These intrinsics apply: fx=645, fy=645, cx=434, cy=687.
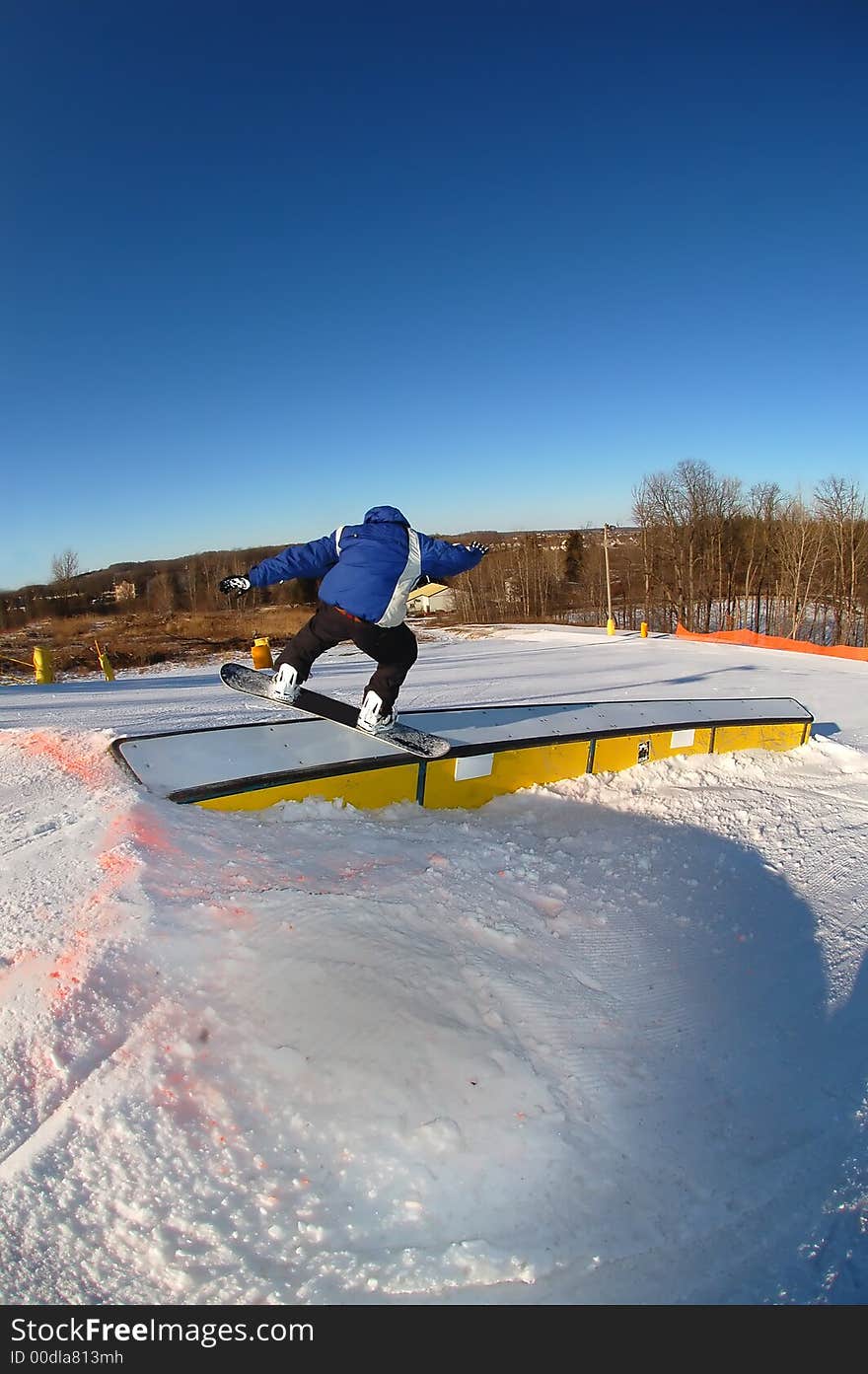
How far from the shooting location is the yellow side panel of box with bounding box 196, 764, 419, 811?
12.8ft

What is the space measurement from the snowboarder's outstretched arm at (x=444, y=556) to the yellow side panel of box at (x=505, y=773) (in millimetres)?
1384

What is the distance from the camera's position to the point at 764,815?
5.20 meters

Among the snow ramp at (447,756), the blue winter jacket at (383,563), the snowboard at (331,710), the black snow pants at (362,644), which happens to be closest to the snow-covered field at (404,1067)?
the snow ramp at (447,756)

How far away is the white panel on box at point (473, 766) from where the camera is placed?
4.85 metres

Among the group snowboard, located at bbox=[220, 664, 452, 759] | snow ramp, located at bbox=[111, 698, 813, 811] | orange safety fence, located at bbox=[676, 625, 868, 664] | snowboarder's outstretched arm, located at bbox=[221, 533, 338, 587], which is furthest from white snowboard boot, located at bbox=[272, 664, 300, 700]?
orange safety fence, located at bbox=[676, 625, 868, 664]

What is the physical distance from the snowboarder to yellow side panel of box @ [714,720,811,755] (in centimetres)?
361

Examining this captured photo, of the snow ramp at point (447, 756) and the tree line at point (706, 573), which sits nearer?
the snow ramp at point (447, 756)

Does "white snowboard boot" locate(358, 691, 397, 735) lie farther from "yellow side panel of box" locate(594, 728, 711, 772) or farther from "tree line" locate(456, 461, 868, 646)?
"tree line" locate(456, 461, 868, 646)

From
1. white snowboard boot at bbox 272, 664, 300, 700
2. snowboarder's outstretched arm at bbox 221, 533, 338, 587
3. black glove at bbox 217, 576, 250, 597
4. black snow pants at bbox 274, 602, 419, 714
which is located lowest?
white snowboard boot at bbox 272, 664, 300, 700

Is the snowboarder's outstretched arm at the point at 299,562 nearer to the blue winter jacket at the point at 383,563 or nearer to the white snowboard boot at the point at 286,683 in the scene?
the blue winter jacket at the point at 383,563

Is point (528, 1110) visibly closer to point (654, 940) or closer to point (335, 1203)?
point (335, 1203)

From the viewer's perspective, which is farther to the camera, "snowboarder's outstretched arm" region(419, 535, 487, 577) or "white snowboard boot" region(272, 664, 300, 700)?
"white snowboard boot" region(272, 664, 300, 700)
